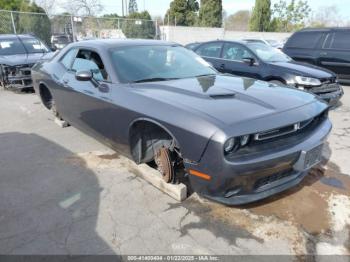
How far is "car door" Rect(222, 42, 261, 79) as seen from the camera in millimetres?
6613

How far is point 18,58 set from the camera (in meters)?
8.53

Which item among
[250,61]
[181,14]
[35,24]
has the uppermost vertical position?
[181,14]

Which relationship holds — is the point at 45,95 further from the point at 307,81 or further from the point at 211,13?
A: the point at 211,13

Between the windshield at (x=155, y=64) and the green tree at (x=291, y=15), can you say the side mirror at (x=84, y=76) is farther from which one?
the green tree at (x=291, y=15)

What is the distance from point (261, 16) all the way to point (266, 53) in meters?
30.2

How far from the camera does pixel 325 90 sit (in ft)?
19.6

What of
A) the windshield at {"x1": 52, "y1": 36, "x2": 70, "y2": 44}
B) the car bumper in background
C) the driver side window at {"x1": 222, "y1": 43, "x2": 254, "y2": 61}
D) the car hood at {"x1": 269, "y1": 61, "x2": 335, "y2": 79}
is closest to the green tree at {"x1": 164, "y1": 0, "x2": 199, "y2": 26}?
the windshield at {"x1": 52, "y1": 36, "x2": 70, "y2": 44}

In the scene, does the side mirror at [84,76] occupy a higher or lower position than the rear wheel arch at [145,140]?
higher

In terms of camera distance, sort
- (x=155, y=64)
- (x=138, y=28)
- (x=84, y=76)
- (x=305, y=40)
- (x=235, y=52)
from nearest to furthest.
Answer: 1. (x=84, y=76)
2. (x=155, y=64)
3. (x=235, y=52)
4. (x=305, y=40)
5. (x=138, y=28)

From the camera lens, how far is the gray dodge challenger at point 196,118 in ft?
7.88

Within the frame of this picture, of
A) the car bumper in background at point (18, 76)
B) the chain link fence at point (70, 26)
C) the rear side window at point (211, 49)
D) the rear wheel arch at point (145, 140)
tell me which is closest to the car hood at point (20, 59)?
the car bumper in background at point (18, 76)

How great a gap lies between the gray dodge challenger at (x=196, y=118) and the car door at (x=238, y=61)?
275cm

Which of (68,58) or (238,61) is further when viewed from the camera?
(238,61)

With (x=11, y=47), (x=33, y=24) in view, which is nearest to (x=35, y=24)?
(x=33, y=24)
